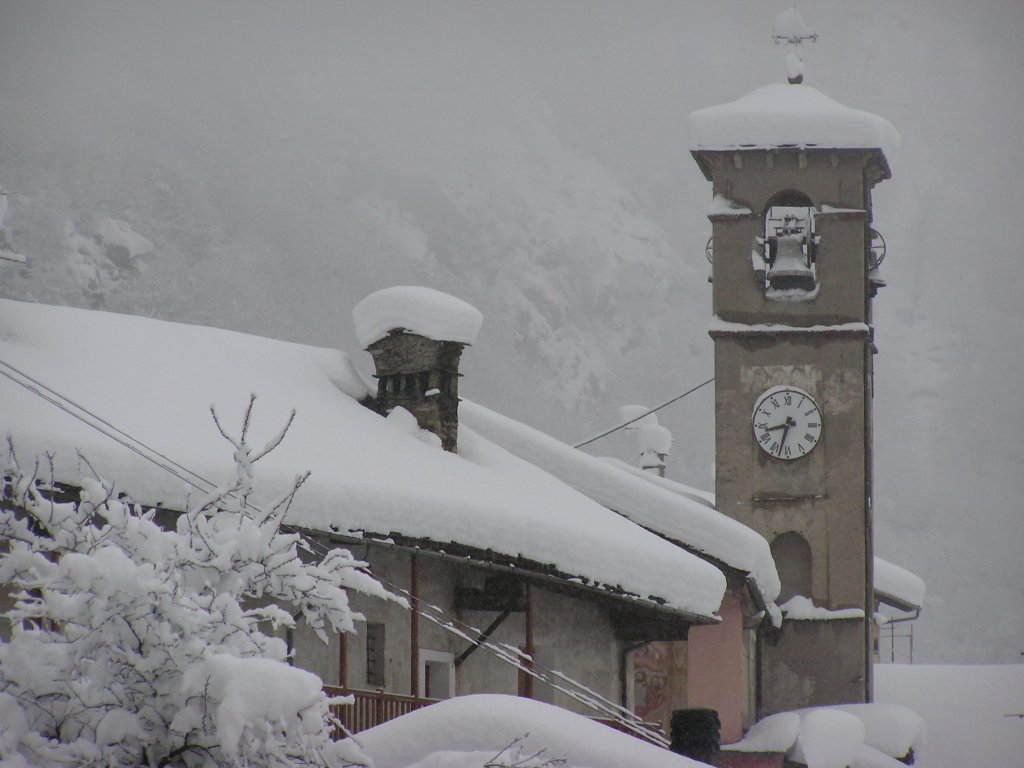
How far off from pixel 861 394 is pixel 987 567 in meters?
58.0

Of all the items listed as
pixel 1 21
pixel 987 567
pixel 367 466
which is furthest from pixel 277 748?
pixel 1 21

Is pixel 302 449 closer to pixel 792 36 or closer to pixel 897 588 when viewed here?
pixel 792 36

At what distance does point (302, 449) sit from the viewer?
56.8 ft

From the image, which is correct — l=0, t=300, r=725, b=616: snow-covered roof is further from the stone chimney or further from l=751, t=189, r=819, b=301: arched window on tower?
l=751, t=189, r=819, b=301: arched window on tower

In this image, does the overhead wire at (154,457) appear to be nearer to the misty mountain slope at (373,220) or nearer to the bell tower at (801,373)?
the bell tower at (801,373)

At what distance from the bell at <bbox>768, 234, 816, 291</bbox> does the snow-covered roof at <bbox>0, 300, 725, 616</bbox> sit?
706cm

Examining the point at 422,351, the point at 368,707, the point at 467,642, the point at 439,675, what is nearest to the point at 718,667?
Answer: the point at 422,351

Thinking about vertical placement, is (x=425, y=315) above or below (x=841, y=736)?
above

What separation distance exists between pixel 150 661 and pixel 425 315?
1250 cm

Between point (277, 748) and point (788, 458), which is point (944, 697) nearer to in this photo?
point (788, 458)

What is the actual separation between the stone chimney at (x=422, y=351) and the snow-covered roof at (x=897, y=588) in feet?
49.8

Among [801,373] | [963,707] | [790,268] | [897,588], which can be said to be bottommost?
[963,707]

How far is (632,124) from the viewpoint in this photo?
110m

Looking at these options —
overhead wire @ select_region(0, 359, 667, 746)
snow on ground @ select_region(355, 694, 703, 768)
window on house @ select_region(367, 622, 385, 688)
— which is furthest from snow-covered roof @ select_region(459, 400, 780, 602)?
snow on ground @ select_region(355, 694, 703, 768)
